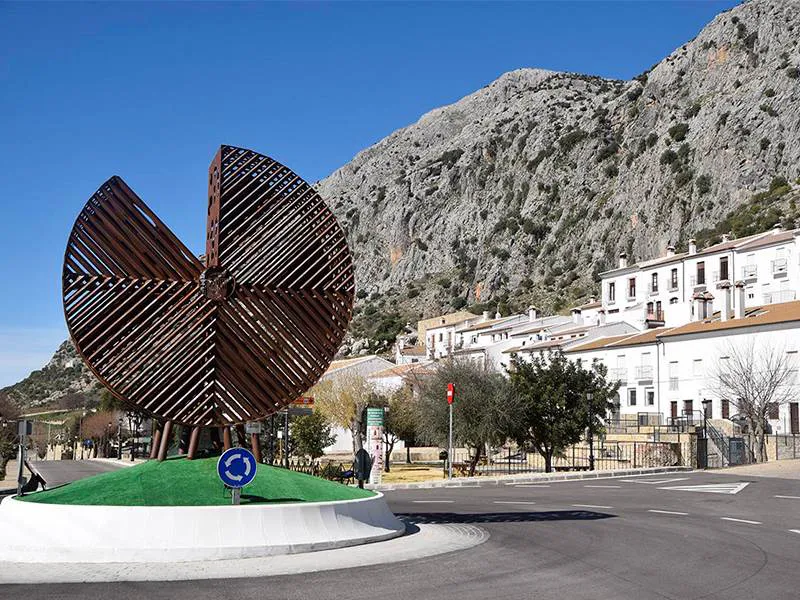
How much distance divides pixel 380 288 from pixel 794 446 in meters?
117

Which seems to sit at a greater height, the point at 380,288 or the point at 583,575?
the point at 380,288

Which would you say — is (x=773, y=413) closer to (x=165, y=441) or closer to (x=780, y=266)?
(x=780, y=266)

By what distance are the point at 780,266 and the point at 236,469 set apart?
58.9 metres

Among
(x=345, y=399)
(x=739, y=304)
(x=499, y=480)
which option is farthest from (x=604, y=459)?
(x=345, y=399)

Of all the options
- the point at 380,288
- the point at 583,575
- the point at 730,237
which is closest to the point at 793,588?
the point at 583,575

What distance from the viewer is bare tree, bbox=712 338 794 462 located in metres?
48.0

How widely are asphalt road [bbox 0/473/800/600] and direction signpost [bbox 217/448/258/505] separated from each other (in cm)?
257

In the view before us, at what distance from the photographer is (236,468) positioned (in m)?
14.0

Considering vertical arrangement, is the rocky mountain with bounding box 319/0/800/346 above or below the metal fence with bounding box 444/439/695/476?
above

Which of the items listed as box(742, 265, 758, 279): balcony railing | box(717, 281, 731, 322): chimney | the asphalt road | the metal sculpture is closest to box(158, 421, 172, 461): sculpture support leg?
the metal sculpture

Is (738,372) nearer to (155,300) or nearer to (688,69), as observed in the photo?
(155,300)

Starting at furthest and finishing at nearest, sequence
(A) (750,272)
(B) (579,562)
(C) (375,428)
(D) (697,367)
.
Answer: (A) (750,272) < (D) (697,367) < (C) (375,428) < (B) (579,562)

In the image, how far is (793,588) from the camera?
436 inches

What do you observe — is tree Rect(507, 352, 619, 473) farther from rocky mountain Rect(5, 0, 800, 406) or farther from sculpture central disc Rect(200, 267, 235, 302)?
rocky mountain Rect(5, 0, 800, 406)
